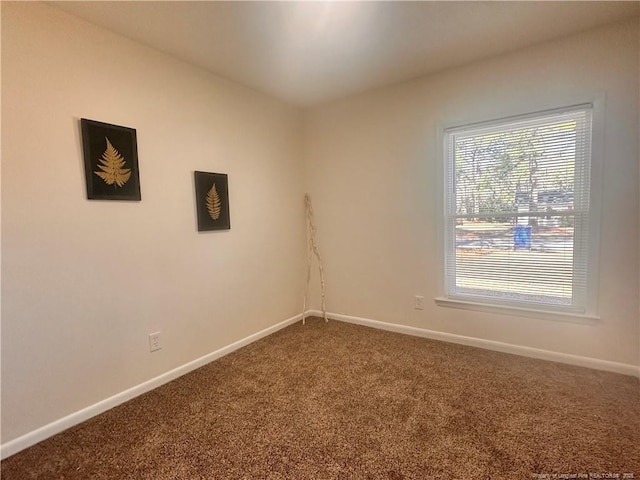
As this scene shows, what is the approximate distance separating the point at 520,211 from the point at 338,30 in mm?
1882

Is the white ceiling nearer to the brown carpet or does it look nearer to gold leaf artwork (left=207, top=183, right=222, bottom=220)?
gold leaf artwork (left=207, top=183, right=222, bottom=220)

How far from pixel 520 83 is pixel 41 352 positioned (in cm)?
360

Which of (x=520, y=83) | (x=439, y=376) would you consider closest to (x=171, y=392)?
(x=439, y=376)

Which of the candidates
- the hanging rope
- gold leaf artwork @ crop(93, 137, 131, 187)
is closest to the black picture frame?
gold leaf artwork @ crop(93, 137, 131, 187)

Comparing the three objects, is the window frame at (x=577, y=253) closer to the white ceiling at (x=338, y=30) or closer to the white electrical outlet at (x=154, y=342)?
the white ceiling at (x=338, y=30)

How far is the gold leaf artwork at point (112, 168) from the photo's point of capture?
1.97m

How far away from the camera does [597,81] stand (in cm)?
219

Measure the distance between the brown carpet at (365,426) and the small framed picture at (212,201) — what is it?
1152 millimetres

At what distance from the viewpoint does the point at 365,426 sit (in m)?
1.76

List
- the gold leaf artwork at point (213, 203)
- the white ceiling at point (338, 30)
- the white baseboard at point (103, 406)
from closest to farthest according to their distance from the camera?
the white baseboard at point (103, 406), the white ceiling at point (338, 30), the gold leaf artwork at point (213, 203)

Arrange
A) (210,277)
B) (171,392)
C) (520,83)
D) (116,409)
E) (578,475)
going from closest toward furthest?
(578,475)
(116,409)
(171,392)
(520,83)
(210,277)

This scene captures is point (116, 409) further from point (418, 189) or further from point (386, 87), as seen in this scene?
point (386, 87)

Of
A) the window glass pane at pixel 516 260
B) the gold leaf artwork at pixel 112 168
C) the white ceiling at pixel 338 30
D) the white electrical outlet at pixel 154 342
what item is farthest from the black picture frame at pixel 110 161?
the window glass pane at pixel 516 260

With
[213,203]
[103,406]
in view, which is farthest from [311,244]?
[103,406]
